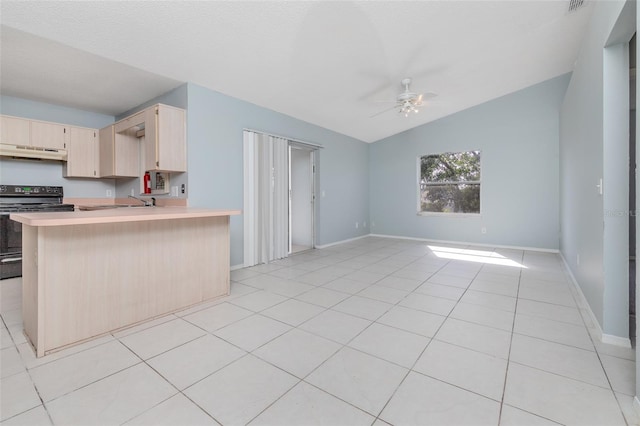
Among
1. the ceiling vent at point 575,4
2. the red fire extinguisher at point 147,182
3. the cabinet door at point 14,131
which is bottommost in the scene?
the red fire extinguisher at point 147,182

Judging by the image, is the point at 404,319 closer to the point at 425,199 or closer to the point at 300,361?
the point at 300,361

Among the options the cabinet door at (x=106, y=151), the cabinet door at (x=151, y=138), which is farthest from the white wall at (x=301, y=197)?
the cabinet door at (x=106, y=151)

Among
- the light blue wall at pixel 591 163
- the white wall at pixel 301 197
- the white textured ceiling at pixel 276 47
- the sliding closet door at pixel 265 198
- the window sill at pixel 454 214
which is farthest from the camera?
the window sill at pixel 454 214

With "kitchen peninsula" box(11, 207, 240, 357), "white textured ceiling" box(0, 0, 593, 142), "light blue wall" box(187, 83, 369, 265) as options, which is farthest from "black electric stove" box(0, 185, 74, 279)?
"light blue wall" box(187, 83, 369, 265)

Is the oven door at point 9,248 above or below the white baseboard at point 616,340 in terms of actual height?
above

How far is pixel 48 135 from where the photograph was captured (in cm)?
394

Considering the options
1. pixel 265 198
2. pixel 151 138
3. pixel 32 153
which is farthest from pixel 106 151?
pixel 265 198

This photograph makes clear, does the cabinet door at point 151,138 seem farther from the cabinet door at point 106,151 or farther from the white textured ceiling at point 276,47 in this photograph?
the cabinet door at point 106,151

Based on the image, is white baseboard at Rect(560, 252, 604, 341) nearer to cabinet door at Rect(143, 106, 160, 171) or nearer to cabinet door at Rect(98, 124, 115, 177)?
cabinet door at Rect(143, 106, 160, 171)

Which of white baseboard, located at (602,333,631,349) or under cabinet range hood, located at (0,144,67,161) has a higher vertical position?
under cabinet range hood, located at (0,144,67,161)

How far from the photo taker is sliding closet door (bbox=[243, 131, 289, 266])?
430 centimetres

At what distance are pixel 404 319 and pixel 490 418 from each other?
1.09 meters

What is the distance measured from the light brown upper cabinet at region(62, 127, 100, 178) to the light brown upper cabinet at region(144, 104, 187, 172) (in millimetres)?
1526

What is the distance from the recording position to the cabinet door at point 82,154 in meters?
4.20
